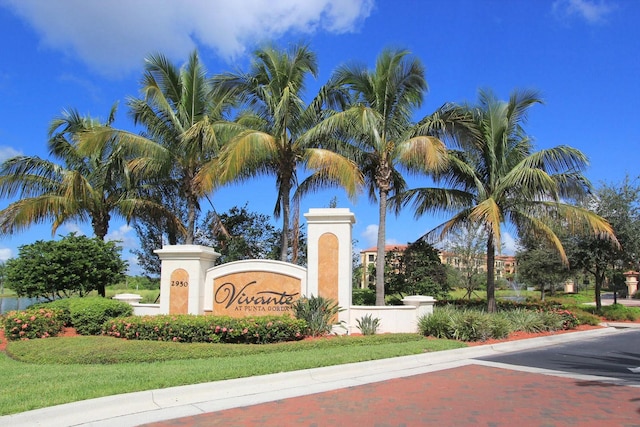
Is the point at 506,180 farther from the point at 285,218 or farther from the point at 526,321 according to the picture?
the point at 285,218

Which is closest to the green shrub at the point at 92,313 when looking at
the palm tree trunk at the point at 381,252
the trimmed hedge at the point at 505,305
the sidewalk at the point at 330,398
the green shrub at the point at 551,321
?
the palm tree trunk at the point at 381,252

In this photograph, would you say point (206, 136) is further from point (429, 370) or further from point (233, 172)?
point (429, 370)

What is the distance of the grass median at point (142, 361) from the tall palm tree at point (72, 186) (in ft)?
25.2

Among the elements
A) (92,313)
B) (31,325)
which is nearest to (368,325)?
(92,313)

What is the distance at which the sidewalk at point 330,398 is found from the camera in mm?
6332

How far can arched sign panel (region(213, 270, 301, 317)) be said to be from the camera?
48.0ft

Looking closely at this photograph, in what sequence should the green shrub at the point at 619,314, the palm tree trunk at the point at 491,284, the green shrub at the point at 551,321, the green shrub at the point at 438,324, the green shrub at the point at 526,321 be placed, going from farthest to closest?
1. the green shrub at the point at 619,314
2. the palm tree trunk at the point at 491,284
3. the green shrub at the point at 551,321
4. the green shrub at the point at 526,321
5. the green shrub at the point at 438,324

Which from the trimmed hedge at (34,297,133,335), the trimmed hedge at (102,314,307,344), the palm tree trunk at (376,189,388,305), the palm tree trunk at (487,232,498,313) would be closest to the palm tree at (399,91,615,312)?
the palm tree trunk at (487,232,498,313)

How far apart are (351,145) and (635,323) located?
14858 millimetres

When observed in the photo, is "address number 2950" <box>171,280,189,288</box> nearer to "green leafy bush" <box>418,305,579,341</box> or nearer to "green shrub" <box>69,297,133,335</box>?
"green shrub" <box>69,297,133,335</box>

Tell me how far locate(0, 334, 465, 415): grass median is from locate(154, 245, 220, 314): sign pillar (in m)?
2.50

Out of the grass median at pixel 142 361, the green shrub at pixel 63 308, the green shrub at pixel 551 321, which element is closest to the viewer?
the grass median at pixel 142 361

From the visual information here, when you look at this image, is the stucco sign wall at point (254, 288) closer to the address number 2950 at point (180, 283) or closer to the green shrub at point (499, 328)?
the address number 2950 at point (180, 283)

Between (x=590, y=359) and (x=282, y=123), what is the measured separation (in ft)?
35.7
